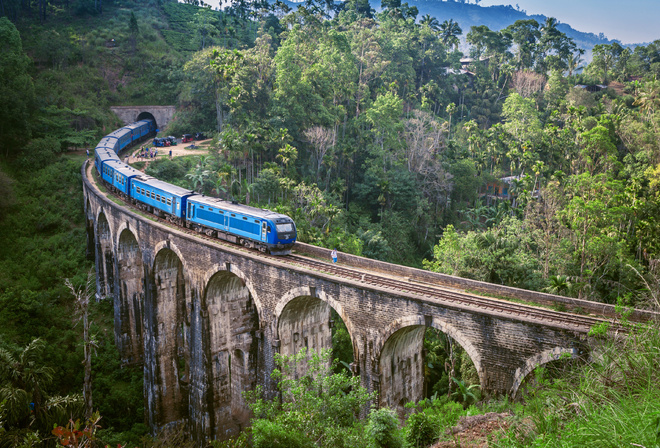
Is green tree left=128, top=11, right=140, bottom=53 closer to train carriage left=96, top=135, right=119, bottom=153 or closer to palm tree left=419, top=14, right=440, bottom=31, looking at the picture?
train carriage left=96, top=135, right=119, bottom=153

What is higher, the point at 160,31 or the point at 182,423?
the point at 160,31

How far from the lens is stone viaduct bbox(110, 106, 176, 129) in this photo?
70562 millimetres

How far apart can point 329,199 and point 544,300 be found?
3477cm

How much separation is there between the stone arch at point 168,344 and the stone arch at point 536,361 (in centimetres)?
2094

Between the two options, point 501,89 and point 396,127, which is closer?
point 396,127

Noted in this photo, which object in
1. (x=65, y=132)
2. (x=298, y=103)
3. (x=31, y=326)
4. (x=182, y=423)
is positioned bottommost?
(x=182, y=423)

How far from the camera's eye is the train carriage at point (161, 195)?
31031 mm

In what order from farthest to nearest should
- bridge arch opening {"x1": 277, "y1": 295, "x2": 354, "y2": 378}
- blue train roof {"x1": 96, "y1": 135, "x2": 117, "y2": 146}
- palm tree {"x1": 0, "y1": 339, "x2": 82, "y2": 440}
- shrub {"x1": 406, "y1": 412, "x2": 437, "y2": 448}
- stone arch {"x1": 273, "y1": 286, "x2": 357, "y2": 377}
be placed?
blue train roof {"x1": 96, "y1": 135, "x2": 117, "y2": 146} → palm tree {"x1": 0, "y1": 339, "x2": 82, "y2": 440} → bridge arch opening {"x1": 277, "y1": 295, "x2": 354, "y2": 378} → stone arch {"x1": 273, "y1": 286, "x2": 357, "y2": 377} → shrub {"x1": 406, "y1": 412, "x2": 437, "y2": 448}

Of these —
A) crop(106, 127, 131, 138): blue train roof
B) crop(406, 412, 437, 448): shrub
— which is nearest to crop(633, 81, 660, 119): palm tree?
crop(406, 412, 437, 448): shrub

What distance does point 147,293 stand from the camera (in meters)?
31.1

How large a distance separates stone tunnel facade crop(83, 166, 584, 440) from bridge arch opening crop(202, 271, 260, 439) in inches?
2.3

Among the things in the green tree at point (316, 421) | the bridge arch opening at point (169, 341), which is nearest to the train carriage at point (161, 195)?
the bridge arch opening at point (169, 341)

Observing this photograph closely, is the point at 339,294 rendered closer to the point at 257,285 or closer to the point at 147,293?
the point at 257,285

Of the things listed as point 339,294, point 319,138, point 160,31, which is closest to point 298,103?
point 319,138
